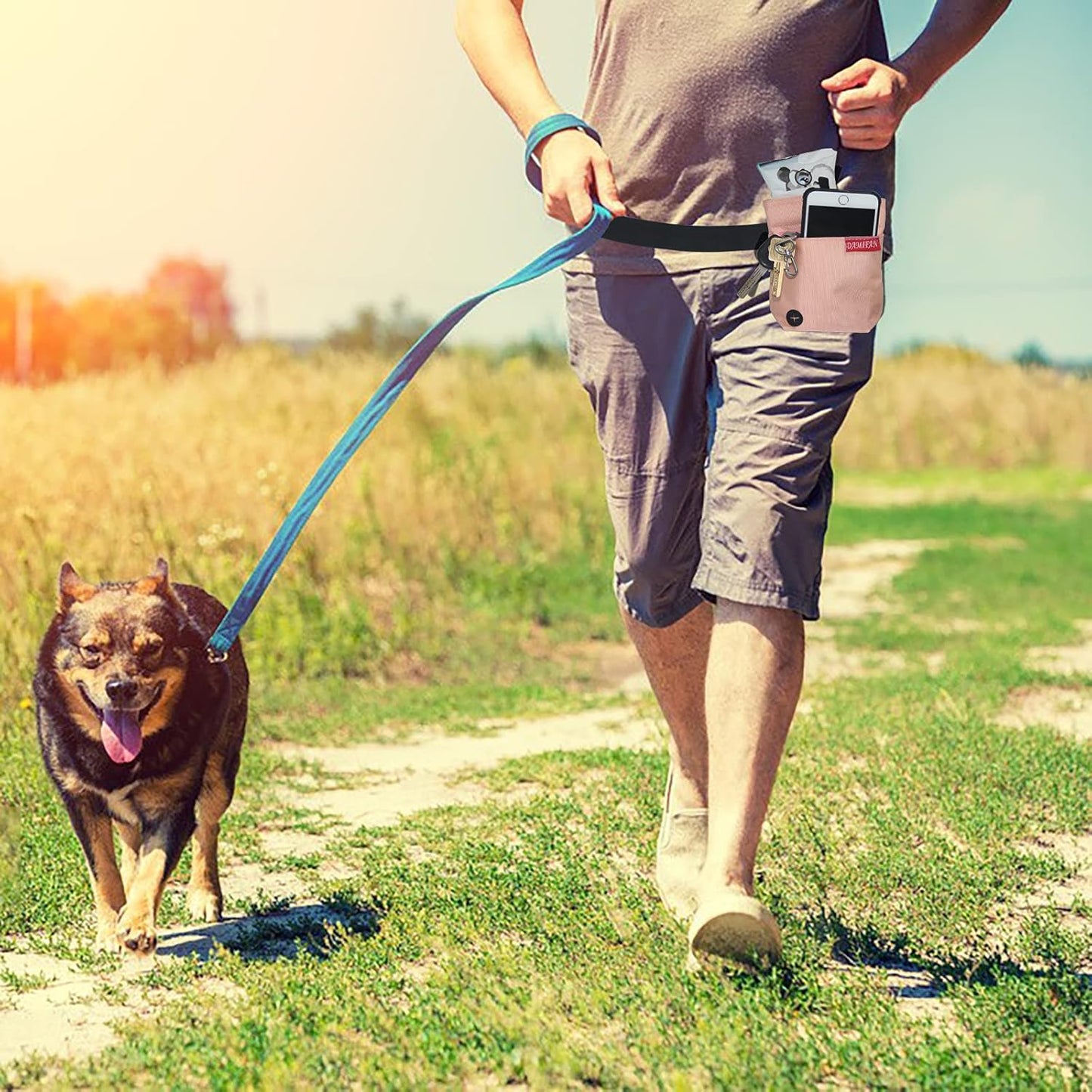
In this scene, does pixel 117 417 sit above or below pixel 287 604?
above

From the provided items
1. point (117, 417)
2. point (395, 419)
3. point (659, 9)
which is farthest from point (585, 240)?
point (395, 419)

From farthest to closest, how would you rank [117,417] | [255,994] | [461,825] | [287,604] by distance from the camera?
[117,417], [287,604], [461,825], [255,994]

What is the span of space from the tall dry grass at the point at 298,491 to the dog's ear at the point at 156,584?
2858 mm

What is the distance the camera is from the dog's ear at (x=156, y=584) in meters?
4.11

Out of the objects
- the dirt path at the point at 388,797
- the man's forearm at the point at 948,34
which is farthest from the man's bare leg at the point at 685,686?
the man's forearm at the point at 948,34

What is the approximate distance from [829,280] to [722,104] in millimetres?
438

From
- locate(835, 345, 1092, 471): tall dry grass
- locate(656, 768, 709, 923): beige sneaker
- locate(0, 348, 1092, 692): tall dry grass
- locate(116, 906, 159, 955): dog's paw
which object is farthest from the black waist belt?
locate(835, 345, 1092, 471): tall dry grass

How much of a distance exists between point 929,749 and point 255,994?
300 centimetres

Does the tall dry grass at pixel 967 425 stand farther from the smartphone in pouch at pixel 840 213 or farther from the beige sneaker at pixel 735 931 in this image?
the beige sneaker at pixel 735 931

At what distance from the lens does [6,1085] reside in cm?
313

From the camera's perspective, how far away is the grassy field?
3182 millimetres

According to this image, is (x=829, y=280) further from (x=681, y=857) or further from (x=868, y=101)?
(x=681, y=857)

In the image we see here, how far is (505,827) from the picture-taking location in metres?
5.12

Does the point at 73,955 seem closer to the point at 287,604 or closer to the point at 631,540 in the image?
the point at 631,540
